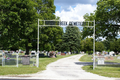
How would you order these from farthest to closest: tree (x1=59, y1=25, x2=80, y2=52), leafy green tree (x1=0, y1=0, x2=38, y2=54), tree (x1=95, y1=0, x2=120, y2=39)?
tree (x1=59, y1=25, x2=80, y2=52) < leafy green tree (x1=0, y1=0, x2=38, y2=54) < tree (x1=95, y1=0, x2=120, y2=39)

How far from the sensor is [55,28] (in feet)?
131

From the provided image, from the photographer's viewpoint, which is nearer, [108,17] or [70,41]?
[108,17]

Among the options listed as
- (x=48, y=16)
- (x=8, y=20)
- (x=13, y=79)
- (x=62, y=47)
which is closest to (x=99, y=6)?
(x=8, y=20)

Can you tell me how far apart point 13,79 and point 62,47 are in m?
66.8

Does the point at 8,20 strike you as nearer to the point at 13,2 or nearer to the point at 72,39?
the point at 13,2

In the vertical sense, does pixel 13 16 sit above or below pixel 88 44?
above

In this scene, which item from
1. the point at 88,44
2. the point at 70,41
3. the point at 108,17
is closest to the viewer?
the point at 108,17

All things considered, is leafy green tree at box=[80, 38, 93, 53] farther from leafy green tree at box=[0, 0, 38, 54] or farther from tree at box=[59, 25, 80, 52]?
leafy green tree at box=[0, 0, 38, 54]

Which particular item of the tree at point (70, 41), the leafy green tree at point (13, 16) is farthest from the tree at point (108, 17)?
the tree at point (70, 41)

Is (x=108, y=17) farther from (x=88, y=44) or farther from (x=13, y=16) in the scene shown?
(x=88, y=44)

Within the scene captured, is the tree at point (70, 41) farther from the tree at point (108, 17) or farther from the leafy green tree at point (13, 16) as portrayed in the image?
the leafy green tree at point (13, 16)

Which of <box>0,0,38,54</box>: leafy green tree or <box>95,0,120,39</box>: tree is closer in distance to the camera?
<box>95,0,120,39</box>: tree

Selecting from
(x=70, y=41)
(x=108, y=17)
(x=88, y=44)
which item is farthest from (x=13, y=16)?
(x=88, y=44)

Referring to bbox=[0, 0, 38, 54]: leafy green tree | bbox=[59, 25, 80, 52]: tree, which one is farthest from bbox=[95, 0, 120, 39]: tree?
bbox=[59, 25, 80, 52]: tree
